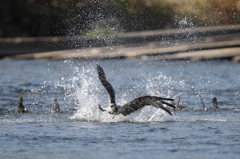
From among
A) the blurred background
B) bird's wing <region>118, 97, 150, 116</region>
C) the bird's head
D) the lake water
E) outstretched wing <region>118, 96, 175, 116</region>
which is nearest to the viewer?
the lake water

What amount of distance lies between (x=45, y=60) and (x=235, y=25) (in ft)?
46.5

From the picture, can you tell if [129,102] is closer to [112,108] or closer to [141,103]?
[141,103]

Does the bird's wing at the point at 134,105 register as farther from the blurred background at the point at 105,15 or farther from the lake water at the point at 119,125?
the blurred background at the point at 105,15

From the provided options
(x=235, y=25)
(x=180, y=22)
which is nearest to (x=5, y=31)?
(x=180, y=22)

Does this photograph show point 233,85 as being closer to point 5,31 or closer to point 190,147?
point 190,147

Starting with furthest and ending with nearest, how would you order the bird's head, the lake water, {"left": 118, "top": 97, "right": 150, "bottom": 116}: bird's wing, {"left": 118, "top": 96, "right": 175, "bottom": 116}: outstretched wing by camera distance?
the bird's head → {"left": 118, "top": 97, "right": 150, "bottom": 116}: bird's wing → {"left": 118, "top": 96, "right": 175, "bottom": 116}: outstretched wing → the lake water

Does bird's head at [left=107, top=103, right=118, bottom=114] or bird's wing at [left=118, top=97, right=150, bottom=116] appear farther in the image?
bird's head at [left=107, top=103, right=118, bottom=114]

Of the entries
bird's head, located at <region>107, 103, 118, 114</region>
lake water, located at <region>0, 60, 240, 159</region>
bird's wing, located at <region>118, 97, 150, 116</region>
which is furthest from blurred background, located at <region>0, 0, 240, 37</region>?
bird's wing, located at <region>118, 97, 150, 116</region>

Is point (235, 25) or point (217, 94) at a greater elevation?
point (235, 25)

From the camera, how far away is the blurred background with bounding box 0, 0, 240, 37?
47719 millimetres

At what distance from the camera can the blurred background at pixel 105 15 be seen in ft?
157

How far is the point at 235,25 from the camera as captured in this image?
51094 millimetres

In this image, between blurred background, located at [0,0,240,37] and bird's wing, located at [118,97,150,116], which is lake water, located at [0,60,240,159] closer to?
bird's wing, located at [118,97,150,116]

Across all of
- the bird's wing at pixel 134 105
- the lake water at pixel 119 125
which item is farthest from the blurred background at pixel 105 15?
the bird's wing at pixel 134 105
